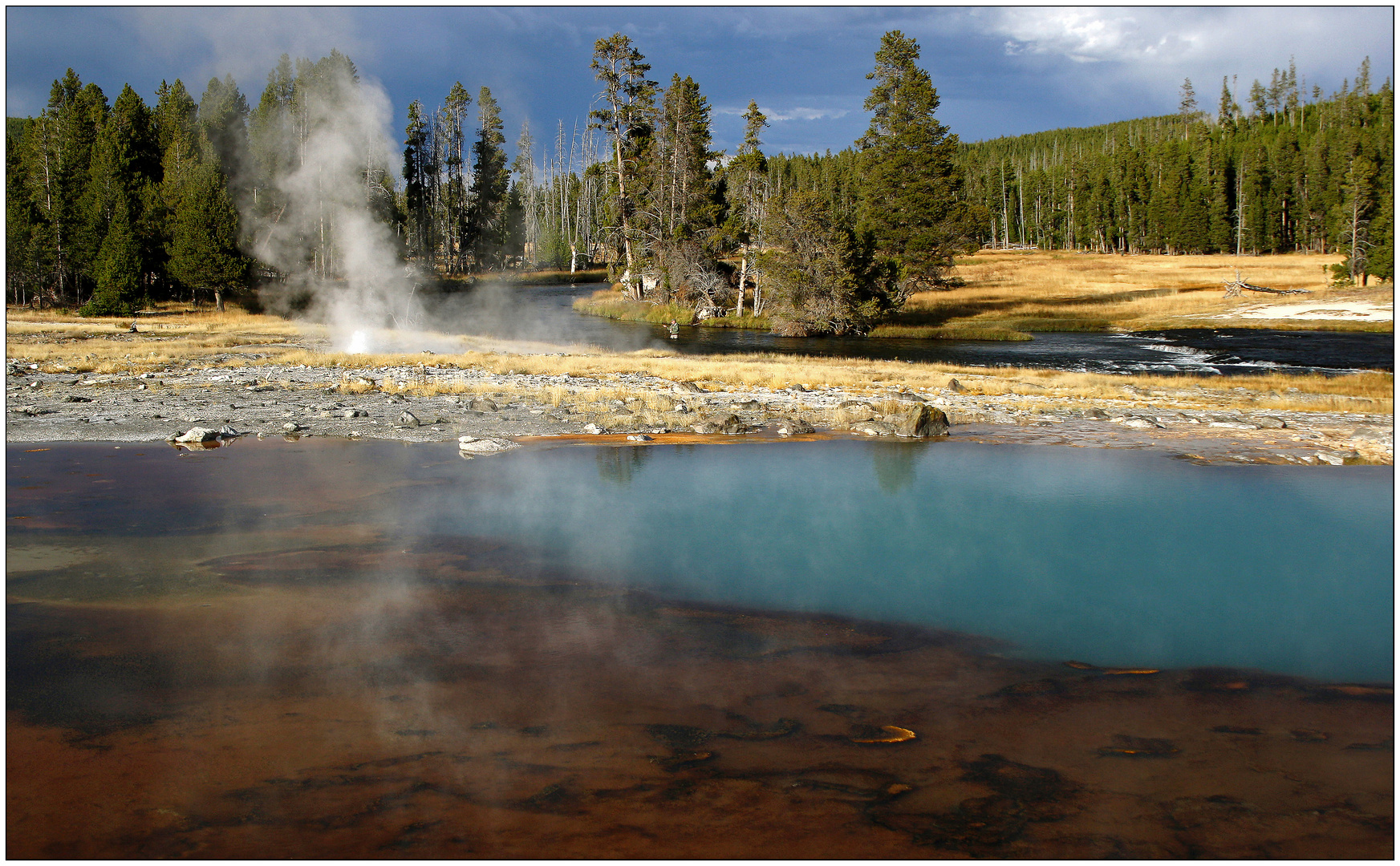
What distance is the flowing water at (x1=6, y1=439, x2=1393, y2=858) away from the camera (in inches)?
186

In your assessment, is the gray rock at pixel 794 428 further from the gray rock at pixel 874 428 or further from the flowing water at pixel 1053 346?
the flowing water at pixel 1053 346

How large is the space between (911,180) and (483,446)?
1761 inches

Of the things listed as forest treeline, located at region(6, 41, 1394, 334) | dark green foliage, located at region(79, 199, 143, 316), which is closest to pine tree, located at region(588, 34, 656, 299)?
forest treeline, located at region(6, 41, 1394, 334)

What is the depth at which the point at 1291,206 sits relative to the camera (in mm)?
90938

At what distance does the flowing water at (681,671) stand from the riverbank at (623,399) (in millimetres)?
3999

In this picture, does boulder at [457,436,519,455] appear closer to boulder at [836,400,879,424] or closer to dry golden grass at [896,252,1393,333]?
boulder at [836,400,879,424]

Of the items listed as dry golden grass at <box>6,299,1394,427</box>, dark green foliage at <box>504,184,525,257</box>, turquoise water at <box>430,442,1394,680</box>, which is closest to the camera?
turquoise water at <box>430,442,1394,680</box>

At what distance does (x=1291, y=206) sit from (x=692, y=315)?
76.9 metres

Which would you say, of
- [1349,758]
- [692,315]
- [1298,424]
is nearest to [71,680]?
[1349,758]

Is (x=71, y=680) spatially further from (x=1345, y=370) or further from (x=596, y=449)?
(x=1345, y=370)

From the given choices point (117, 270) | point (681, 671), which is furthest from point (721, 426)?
point (117, 270)

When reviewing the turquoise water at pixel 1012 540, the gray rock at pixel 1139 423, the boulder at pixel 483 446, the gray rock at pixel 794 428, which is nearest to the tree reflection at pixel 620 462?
the turquoise water at pixel 1012 540

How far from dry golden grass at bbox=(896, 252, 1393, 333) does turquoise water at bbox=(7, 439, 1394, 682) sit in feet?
125

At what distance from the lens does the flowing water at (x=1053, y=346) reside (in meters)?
32.4
